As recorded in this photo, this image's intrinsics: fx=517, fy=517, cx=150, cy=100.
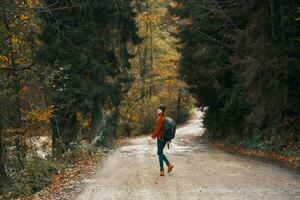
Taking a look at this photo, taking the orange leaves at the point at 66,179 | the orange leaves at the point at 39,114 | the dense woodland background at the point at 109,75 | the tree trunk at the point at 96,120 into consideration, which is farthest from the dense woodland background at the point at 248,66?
the orange leaves at the point at 39,114

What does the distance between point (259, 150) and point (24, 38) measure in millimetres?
11578

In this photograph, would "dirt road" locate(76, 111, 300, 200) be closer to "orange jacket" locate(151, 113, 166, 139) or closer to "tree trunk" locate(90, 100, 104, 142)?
"orange jacket" locate(151, 113, 166, 139)

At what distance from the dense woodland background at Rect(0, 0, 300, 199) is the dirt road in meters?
2.91

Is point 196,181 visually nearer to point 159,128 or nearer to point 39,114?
point 159,128

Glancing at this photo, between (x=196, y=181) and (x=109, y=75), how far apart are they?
1378 centimetres

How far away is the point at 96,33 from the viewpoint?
1024 inches

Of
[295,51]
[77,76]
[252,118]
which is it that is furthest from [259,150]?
[77,76]

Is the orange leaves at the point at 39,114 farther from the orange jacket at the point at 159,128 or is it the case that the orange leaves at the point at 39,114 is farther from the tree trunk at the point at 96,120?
the orange jacket at the point at 159,128

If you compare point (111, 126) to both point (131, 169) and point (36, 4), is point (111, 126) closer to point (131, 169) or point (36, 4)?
point (36, 4)

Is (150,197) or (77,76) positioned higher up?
(77,76)

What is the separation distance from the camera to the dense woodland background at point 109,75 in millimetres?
19641

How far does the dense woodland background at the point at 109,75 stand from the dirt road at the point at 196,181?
2909 millimetres

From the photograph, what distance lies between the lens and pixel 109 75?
2719 centimetres

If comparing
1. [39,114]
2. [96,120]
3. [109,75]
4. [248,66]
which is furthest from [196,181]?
[96,120]
